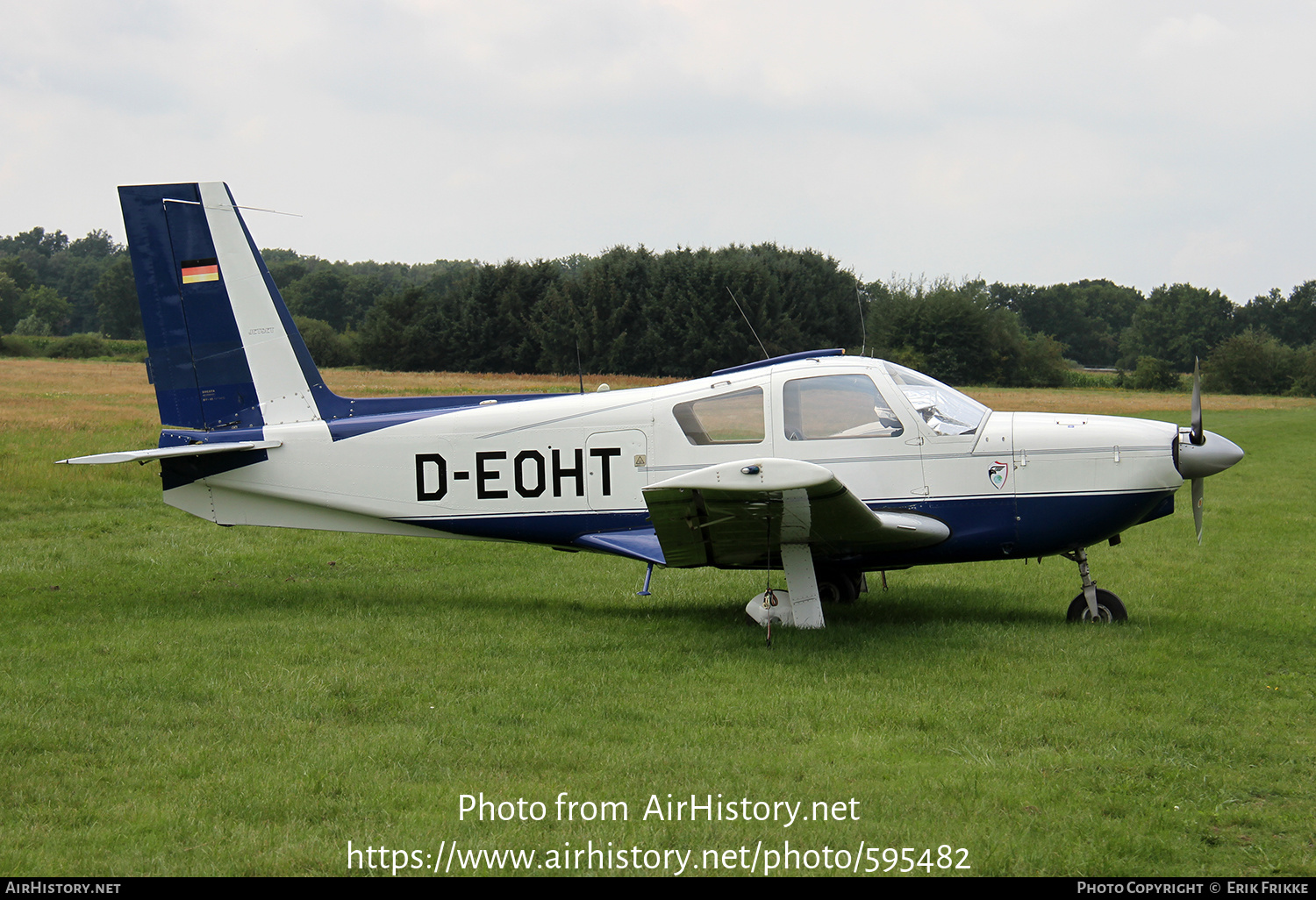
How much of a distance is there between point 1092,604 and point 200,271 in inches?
318

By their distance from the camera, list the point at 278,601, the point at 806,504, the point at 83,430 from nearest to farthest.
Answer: the point at 806,504 < the point at 278,601 < the point at 83,430

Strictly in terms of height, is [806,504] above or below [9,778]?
above

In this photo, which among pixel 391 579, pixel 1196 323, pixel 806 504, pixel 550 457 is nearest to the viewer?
pixel 806 504

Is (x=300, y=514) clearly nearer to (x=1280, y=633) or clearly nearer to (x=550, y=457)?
(x=550, y=457)

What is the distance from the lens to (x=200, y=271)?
28.7ft

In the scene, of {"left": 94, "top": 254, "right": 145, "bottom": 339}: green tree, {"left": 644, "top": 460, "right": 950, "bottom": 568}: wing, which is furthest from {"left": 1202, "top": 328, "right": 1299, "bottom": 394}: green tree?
{"left": 94, "top": 254, "right": 145, "bottom": 339}: green tree

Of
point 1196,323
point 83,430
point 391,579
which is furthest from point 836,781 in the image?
point 1196,323

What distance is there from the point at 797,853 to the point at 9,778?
12.0 feet

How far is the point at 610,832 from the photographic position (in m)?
4.11

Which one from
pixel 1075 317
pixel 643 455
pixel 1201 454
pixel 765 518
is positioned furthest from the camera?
pixel 1075 317

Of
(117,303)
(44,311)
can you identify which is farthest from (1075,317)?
(44,311)

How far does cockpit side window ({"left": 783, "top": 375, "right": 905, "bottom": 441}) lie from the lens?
25.3 ft

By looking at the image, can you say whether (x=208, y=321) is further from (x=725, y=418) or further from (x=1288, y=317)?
(x=1288, y=317)

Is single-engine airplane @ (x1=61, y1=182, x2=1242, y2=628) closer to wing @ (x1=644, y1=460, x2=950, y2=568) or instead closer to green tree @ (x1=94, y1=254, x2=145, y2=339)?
wing @ (x1=644, y1=460, x2=950, y2=568)
